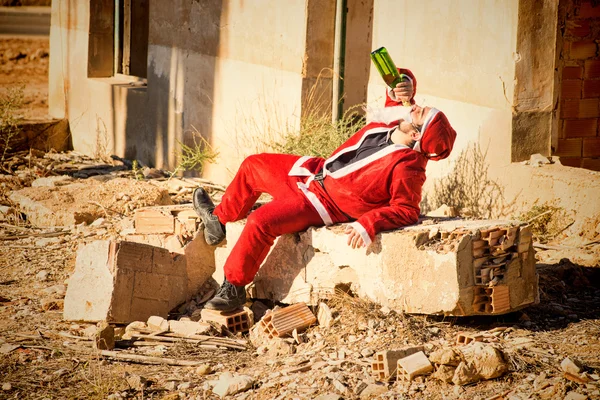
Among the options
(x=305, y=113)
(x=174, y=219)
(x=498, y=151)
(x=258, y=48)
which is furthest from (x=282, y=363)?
(x=258, y=48)

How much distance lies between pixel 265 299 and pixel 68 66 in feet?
24.2

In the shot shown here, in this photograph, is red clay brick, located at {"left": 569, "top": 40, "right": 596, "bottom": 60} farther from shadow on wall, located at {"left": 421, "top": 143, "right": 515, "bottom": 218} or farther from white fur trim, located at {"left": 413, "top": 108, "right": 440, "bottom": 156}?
white fur trim, located at {"left": 413, "top": 108, "right": 440, "bottom": 156}

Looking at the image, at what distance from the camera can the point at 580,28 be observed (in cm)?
637

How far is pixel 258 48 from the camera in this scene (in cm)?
833

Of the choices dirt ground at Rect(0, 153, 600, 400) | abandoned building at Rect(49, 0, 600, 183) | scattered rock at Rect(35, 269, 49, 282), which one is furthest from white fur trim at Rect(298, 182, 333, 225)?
scattered rock at Rect(35, 269, 49, 282)

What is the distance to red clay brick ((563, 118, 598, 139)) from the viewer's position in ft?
21.6

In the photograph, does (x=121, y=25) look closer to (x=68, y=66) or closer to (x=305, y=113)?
(x=68, y=66)

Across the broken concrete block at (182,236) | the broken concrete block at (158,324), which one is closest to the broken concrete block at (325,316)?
the broken concrete block at (158,324)

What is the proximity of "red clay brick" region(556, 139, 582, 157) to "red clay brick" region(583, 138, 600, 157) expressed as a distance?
0.06 meters

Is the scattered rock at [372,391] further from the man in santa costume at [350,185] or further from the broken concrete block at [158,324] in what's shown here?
the broken concrete block at [158,324]

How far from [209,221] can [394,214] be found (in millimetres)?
1407

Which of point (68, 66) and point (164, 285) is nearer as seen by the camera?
point (164, 285)

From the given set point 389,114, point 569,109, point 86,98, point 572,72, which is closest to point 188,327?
point 389,114

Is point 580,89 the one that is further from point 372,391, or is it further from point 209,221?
point 372,391
